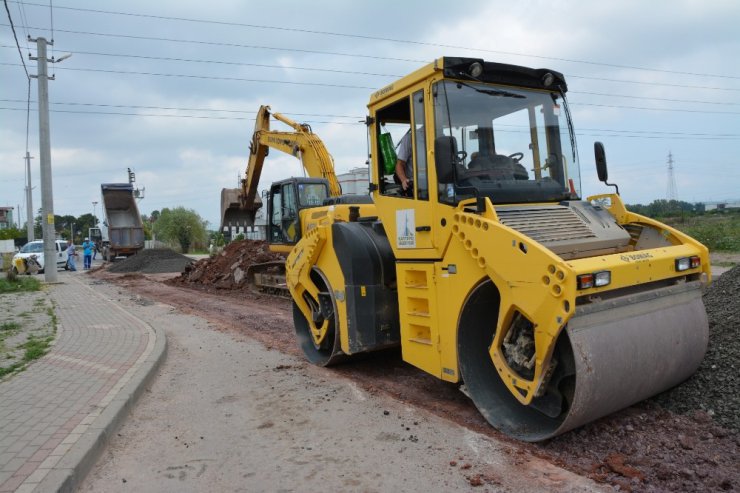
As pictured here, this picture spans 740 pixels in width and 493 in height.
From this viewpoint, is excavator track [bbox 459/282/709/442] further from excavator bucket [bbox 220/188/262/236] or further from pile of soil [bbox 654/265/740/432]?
excavator bucket [bbox 220/188/262/236]

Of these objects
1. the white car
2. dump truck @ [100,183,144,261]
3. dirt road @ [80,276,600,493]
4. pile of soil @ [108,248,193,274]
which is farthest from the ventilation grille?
dump truck @ [100,183,144,261]

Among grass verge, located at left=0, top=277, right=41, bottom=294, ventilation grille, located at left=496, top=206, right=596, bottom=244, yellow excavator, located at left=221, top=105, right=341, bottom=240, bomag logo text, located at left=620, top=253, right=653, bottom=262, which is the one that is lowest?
grass verge, located at left=0, top=277, right=41, bottom=294

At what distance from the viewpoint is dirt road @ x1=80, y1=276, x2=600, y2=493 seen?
3.68 meters

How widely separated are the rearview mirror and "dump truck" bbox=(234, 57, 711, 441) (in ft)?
0.06

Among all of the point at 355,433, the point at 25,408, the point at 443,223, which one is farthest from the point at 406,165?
the point at 25,408

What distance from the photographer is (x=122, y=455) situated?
429 cm

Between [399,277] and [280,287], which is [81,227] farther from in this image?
[399,277]

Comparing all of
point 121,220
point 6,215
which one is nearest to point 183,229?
point 121,220

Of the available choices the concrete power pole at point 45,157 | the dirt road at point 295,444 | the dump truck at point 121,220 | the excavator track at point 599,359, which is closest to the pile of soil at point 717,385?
the excavator track at point 599,359

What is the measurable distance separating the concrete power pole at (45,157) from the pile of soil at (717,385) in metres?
19.4

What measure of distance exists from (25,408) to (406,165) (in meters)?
4.02

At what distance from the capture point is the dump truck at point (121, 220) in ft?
101

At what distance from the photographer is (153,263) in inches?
1027

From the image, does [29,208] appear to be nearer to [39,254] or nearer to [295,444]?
[39,254]
